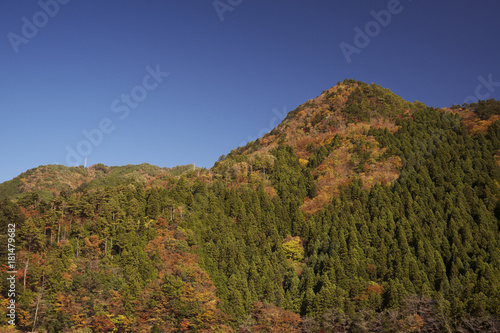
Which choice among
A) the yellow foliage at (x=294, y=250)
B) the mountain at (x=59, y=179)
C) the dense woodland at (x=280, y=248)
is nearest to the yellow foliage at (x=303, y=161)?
the dense woodland at (x=280, y=248)

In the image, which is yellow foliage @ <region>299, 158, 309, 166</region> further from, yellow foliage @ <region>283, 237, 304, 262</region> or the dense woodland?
yellow foliage @ <region>283, 237, 304, 262</region>

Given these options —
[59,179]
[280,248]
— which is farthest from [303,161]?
[59,179]

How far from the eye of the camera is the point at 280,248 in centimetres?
7519

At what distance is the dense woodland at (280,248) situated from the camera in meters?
56.8

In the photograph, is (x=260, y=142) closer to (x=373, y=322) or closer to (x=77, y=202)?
Result: (x=77, y=202)

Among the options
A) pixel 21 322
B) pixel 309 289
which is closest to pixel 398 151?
pixel 309 289

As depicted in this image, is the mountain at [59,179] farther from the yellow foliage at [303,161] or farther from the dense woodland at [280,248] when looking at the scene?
the dense woodland at [280,248]

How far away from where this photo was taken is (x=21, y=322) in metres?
53.2

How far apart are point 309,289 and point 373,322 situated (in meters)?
10.6

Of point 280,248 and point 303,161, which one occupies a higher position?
point 303,161

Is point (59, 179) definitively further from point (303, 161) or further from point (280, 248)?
point (280, 248)

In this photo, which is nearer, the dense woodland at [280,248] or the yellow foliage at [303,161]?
the dense woodland at [280,248]

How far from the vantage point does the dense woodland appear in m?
56.8

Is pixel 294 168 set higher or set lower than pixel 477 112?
lower
